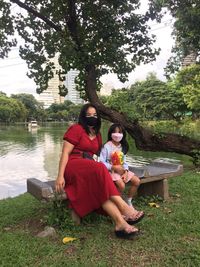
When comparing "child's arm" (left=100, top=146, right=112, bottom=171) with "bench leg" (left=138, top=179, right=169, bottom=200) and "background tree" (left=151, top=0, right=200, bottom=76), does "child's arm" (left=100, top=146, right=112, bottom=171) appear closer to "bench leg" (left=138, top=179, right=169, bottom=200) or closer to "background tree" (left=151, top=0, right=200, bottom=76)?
"bench leg" (left=138, top=179, right=169, bottom=200)

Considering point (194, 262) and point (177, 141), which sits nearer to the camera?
point (194, 262)

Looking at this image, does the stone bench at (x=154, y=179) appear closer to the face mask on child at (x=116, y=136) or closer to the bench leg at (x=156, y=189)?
the bench leg at (x=156, y=189)

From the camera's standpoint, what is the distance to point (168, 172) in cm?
484

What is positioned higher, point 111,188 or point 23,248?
point 111,188

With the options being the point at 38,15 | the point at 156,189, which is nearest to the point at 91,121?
the point at 156,189

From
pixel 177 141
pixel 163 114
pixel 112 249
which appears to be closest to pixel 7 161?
pixel 177 141

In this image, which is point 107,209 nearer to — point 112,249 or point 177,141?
point 112,249

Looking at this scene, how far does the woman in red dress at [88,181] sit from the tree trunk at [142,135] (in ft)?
12.7

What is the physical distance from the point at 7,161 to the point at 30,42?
33.1ft

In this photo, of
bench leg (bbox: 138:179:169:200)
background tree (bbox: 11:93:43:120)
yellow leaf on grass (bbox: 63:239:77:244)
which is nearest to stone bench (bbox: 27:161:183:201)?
bench leg (bbox: 138:179:169:200)

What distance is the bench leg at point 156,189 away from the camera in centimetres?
488

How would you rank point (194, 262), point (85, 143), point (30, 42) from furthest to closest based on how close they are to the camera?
point (30, 42), point (85, 143), point (194, 262)

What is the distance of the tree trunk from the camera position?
7871mm

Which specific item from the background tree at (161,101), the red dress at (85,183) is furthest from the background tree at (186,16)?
the background tree at (161,101)
